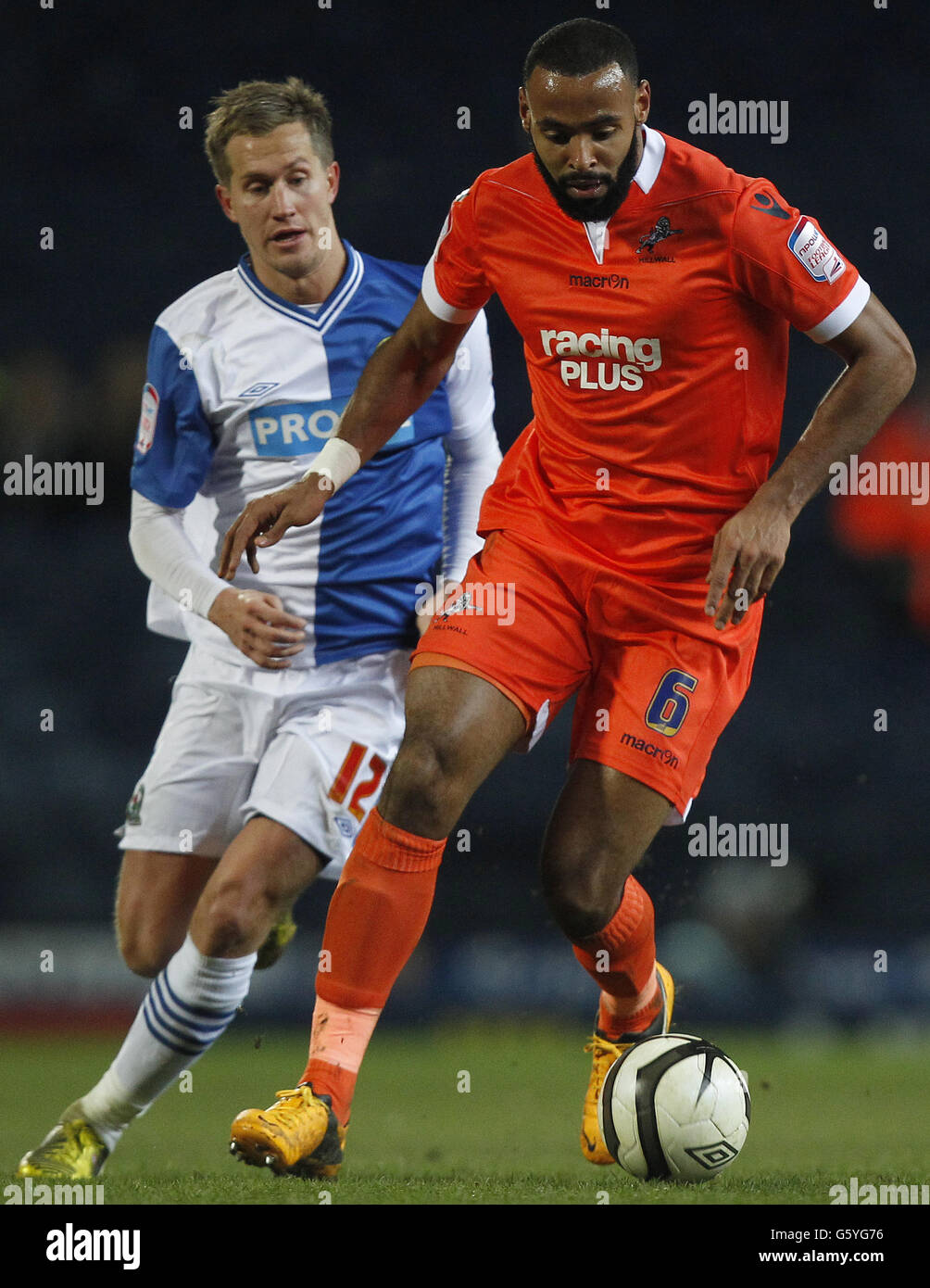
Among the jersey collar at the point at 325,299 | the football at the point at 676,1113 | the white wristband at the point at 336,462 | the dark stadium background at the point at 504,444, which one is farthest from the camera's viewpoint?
the dark stadium background at the point at 504,444

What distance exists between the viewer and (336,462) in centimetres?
343

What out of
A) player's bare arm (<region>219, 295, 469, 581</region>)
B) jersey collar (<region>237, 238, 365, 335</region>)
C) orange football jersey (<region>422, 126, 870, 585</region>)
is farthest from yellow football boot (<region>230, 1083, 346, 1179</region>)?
jersey collar (<region>237, 238, 365, 335</region>)

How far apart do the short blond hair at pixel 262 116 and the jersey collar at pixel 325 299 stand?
0.23m

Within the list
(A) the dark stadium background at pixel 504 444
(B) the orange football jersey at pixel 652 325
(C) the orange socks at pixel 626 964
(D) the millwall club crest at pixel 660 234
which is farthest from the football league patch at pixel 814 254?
(A) the dark stadium background at pixel 504 444

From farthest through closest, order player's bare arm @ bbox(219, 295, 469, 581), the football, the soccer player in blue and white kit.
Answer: the soccer player in blue and white kit → player's bare arm @ bbox(219, 295, 469, 581) → the football

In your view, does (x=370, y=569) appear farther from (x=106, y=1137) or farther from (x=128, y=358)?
(x=128, y=358)

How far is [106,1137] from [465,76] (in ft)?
20.3

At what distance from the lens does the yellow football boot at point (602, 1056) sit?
354 centimetres

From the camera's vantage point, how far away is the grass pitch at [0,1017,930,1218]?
3.17 m

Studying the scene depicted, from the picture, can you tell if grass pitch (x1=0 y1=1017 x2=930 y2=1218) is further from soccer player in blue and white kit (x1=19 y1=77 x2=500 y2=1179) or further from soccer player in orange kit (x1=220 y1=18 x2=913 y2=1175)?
soccer player in blue and white kit (x1=19 y1=77 x2=500 y2=1179)

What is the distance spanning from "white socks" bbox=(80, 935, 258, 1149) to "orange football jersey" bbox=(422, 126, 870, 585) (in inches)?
45.3

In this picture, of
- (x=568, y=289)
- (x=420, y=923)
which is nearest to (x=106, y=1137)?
(x=420, y=923)

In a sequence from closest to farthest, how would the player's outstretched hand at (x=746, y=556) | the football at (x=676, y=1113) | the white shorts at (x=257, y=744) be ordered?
the player's outstretched hand at (x=746, y=556), the football at (x=676, y=1113), the white shorts at (x=257, y=744)

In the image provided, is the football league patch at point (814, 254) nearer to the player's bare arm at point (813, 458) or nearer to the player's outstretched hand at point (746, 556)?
the player's bare arm at point (813, 458)
